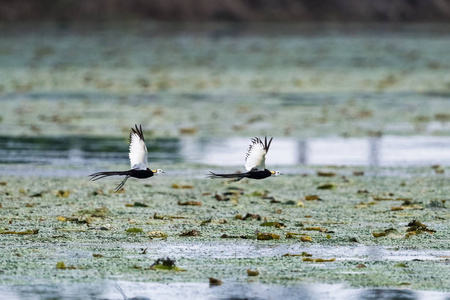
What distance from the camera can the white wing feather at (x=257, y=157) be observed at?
7.76 meters

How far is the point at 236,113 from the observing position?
56.9 ft

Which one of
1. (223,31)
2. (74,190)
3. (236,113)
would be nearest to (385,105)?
(236,113)

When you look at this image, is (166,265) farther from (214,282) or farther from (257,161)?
(257,161)

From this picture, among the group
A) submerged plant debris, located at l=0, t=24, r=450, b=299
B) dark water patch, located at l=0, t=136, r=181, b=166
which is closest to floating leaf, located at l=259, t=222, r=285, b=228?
submerged plant debris, located at l=0, t=24, r=450, b=299

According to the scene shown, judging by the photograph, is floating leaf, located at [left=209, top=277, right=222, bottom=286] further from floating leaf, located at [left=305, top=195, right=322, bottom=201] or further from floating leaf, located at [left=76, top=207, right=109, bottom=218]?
floating leaf, located at [left=305, top=195, right=322, bottom=201]

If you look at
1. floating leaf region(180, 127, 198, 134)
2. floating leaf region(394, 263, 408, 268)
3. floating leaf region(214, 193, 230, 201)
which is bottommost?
floating leaf region(394, 263, 408, 268)

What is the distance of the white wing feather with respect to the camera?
25.5 feet

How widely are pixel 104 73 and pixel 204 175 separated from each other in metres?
14.0

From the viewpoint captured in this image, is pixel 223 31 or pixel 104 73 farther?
pixel 223 31

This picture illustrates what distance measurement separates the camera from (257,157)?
306 inches

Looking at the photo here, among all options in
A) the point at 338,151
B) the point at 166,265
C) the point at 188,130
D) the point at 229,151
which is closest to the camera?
the point at 166,265

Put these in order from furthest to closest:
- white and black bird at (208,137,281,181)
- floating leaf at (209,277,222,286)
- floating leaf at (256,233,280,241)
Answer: floating leaf at (256,233,280,241), white and black bird at (208,137,281,181), floating leaf at (209,277,222,286)

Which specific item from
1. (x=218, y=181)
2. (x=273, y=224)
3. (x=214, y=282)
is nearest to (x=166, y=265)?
(x=214, y=282)

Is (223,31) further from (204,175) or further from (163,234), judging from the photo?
(163,234)
